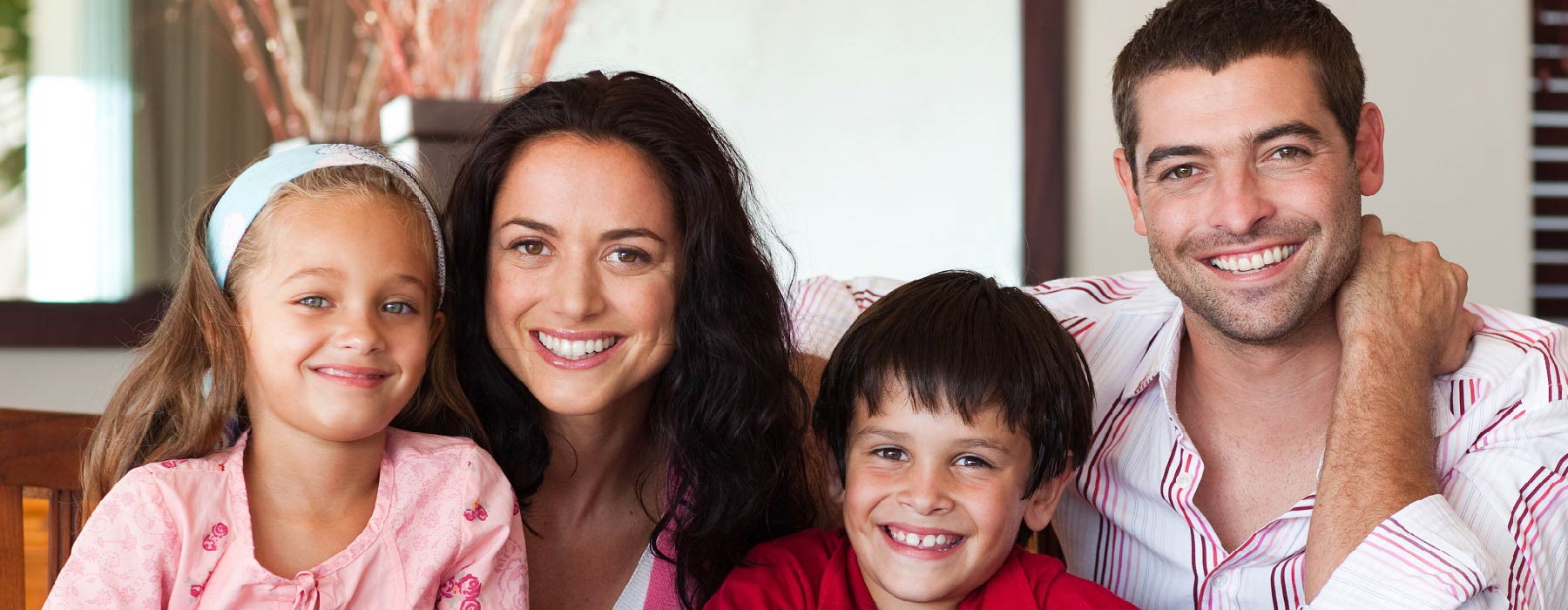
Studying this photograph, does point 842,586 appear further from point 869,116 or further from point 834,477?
point 869,116

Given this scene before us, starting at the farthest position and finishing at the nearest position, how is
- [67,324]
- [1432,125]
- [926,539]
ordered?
[67,324] → [1432,125] → [926,539]

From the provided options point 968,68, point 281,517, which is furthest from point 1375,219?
point 968,68

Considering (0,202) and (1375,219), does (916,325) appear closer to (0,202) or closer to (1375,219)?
(1375,219)

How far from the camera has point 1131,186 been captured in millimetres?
1901

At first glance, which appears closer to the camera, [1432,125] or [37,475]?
[37,475]

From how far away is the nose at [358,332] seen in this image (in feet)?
4.85

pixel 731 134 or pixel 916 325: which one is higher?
pixel 731 134

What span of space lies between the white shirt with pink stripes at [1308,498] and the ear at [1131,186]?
16cm

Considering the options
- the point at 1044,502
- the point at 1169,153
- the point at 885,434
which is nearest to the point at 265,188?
the point at 885,434

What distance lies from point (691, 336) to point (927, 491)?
0.40 m

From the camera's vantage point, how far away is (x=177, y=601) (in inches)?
55.2

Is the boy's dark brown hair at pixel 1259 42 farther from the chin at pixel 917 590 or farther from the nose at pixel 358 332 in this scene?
the nose at pixel 358 332

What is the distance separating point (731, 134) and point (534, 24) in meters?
0.63

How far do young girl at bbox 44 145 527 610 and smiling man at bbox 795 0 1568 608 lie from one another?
0.87 m
